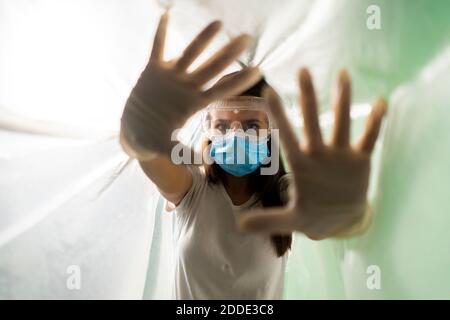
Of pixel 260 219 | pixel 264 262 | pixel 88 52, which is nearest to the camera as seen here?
pixel 260 219

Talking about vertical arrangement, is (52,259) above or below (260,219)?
below

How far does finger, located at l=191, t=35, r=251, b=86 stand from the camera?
552mm

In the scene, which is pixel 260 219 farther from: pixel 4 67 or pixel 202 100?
pixel 4 67

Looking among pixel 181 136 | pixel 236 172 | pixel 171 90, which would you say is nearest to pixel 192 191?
pixel 236 172

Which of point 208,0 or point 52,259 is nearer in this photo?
point 208,0

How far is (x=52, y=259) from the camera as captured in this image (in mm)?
985

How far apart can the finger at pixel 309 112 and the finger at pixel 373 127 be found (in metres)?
0.06

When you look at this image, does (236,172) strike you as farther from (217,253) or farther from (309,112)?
(309,112)

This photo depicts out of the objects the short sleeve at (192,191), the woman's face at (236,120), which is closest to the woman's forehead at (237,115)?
the woman's face at (236,120)

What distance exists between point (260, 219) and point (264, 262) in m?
0.22

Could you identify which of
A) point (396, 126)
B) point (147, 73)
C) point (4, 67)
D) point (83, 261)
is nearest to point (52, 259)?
point (83, 261)

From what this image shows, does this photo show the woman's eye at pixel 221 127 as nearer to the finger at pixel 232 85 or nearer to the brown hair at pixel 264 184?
the brown hair at pixel 264 184

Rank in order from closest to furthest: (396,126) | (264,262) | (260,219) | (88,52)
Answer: (260,219), (264,262), (396,126), (88,52)

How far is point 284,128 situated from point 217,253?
0.28 metres
